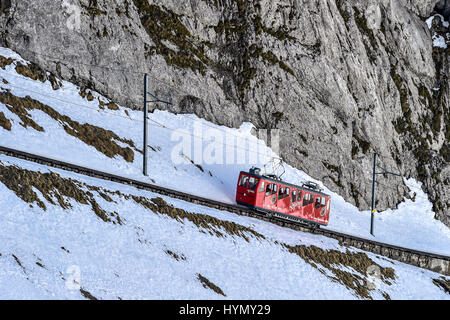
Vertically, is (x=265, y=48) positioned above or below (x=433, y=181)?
above

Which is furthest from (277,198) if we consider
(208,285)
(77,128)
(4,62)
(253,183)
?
(4,62)

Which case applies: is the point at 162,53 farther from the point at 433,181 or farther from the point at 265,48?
the point at 433,181

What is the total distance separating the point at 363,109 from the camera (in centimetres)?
7244

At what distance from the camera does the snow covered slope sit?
A: 24844 millimetres

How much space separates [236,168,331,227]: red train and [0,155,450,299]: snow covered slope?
2.00 m

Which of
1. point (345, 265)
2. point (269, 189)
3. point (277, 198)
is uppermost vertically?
point (269, 189)

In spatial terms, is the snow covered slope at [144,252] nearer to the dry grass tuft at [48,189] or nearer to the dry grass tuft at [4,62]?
the dry grass tuft at [48,189]

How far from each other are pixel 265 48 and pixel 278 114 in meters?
7.11

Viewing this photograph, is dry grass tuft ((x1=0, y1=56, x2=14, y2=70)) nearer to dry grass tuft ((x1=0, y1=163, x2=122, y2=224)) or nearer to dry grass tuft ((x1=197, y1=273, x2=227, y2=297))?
dry grass tuft ((x1=0, y1=163, x2=122, y2=224))

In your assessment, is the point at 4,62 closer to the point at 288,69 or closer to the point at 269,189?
the point at 269,189

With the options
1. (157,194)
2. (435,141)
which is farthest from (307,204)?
(435,141)

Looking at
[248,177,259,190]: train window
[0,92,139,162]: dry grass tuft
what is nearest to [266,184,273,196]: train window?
[248,177,259,190]: train window

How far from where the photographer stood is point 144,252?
30031 millimetres

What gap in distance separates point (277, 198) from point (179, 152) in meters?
11.8
